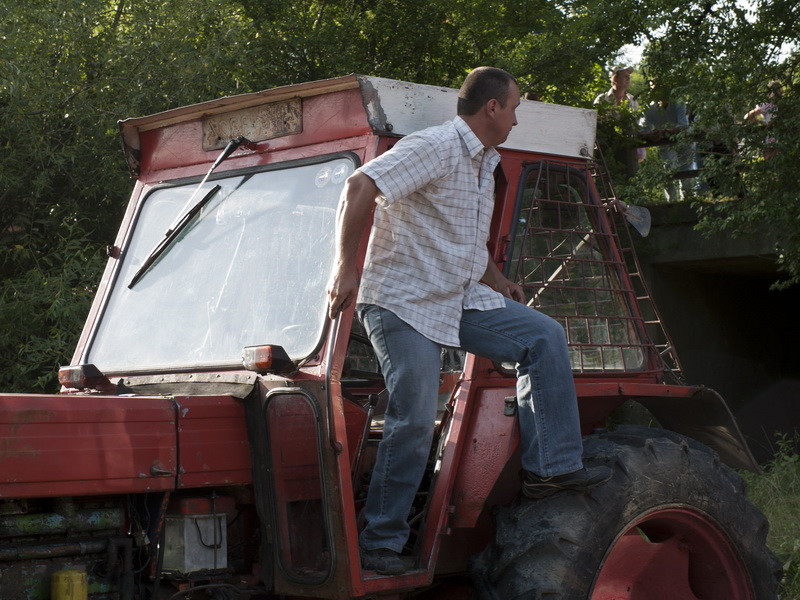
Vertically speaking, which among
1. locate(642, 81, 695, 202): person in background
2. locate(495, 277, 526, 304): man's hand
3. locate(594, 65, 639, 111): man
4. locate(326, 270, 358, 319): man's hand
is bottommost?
A: locate(326, 270, 358, 319): man's hand

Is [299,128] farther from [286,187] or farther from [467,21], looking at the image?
[467,21]

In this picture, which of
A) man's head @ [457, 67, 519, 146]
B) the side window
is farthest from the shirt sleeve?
the side window

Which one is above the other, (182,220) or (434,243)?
(182,220)

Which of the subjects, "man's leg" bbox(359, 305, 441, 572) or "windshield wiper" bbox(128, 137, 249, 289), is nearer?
"man's leg" bbox(359, 305, 441, 572)

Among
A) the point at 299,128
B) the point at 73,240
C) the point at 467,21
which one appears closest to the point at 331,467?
the point at 299,128

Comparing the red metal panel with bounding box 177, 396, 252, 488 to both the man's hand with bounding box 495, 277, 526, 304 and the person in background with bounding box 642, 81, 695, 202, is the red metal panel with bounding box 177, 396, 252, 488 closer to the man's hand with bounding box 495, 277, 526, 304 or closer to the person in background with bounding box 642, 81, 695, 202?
the man's hand with bounding box 495, 277, 526, 304

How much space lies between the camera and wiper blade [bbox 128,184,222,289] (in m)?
4.05

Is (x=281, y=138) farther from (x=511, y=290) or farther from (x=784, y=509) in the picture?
(x=784, y=509)

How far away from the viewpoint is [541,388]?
353cm

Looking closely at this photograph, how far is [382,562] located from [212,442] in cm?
65

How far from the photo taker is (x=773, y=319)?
1205 centimetres

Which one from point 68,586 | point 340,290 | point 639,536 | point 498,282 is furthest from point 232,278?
point 639,536

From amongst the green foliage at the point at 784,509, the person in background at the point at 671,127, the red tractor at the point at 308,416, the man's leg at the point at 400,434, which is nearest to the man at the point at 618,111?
the person in background at the point at 671,127

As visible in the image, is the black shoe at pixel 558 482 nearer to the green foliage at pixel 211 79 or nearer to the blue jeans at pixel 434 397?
the blue jeans at pixel 434 397
